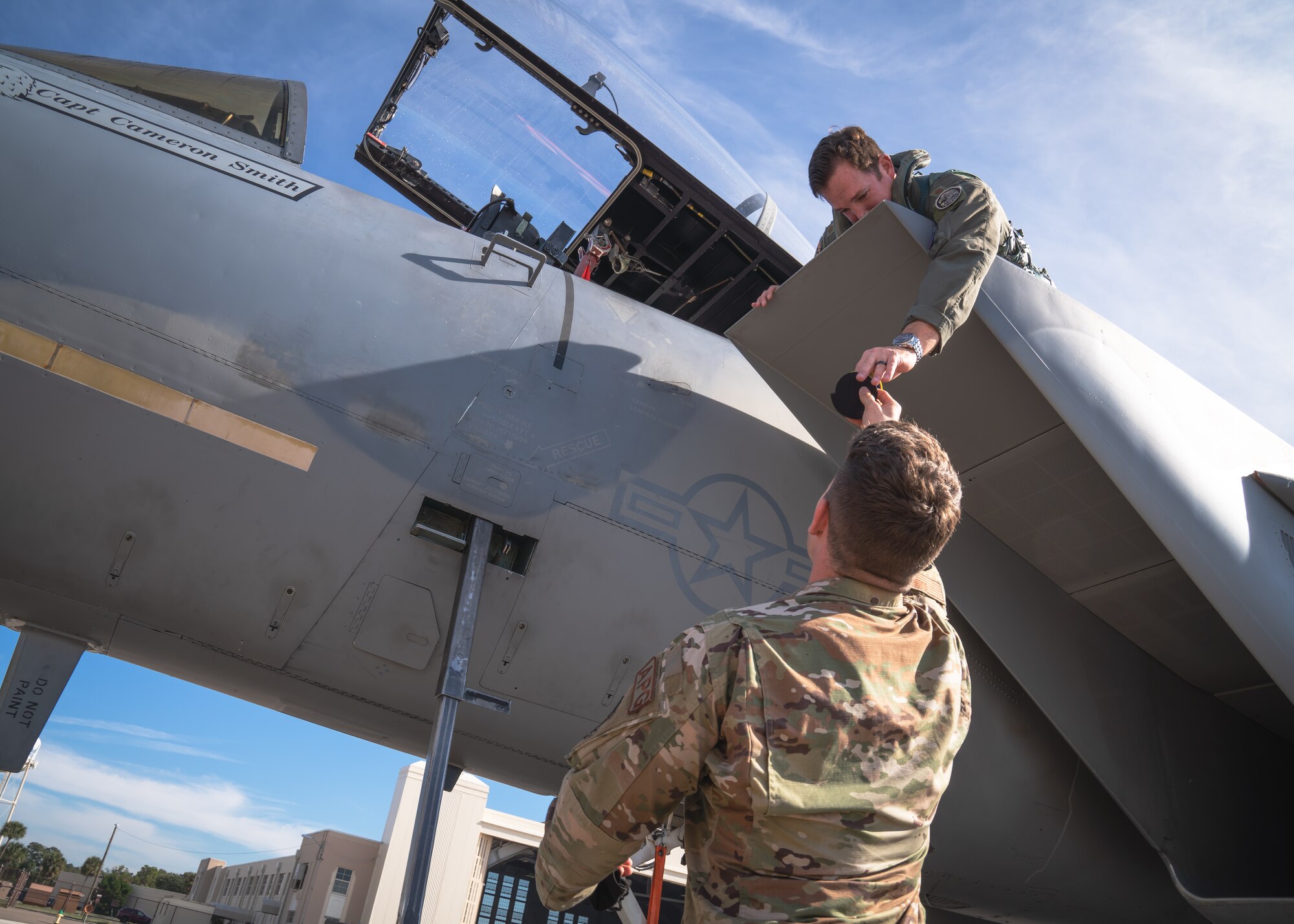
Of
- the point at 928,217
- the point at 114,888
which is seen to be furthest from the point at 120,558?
the point at 114,888

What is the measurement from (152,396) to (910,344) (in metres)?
2.54

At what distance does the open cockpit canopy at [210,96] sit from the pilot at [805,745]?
11.1ft

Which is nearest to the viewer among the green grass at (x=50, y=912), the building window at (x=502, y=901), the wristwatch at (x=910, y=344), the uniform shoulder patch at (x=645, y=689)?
the uniform shoulder patch at (x=645, y=689)

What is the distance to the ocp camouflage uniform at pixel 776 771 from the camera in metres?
1.33

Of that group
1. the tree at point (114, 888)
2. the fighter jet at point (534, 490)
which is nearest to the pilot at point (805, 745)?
the fighter jet at point (534, 490)

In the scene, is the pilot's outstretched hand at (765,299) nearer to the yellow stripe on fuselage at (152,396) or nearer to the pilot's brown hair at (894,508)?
the yellow stripe on fuselage at (152,396)

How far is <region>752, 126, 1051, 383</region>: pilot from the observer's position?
290cm

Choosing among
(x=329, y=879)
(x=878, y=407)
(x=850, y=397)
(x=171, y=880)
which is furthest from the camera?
(x=171, y=880)

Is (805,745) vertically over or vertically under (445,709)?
under

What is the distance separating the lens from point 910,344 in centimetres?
276

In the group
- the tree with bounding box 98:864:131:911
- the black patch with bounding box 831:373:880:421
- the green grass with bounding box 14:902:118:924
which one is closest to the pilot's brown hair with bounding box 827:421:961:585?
the black patch with bounding box 831:373:880:421

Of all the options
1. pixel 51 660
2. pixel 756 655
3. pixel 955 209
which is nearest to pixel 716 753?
pixel 756 655

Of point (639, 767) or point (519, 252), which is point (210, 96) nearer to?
point (519, 252)

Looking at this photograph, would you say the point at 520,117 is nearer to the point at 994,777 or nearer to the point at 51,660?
the point at 51,660
